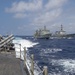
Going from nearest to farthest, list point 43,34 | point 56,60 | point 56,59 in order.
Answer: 1. point 56,60
2. point 56,59
3. point 43,34

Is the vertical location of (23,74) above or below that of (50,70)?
above

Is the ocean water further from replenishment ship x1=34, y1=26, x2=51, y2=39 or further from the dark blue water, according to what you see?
replenishment ship x1=34, y1=26, x2=51, y2=39

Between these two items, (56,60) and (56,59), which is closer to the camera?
(56,60)

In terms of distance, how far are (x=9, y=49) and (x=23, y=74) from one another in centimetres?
1454

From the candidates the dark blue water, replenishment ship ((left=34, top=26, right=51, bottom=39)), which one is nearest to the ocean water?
the dark blue water

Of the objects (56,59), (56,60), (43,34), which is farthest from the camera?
(43,34)

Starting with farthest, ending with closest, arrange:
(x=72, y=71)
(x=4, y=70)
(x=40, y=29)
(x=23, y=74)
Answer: (x=40, y=29) < (x=72, y=71) < (x=4, y=70) < (x=23, y=74)

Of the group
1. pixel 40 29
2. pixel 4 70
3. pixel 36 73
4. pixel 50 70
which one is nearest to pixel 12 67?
pixel 4 70

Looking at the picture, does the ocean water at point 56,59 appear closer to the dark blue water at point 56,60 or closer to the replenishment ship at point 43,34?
the dark blue water at point 56,60

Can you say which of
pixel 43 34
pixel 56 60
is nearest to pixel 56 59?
Answer: pixel 56 60

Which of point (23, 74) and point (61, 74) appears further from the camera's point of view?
point (61, 74)

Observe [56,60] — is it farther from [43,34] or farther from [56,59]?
[43,34]

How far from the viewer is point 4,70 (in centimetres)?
1659

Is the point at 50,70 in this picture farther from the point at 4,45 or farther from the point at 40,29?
the point at 40,29
